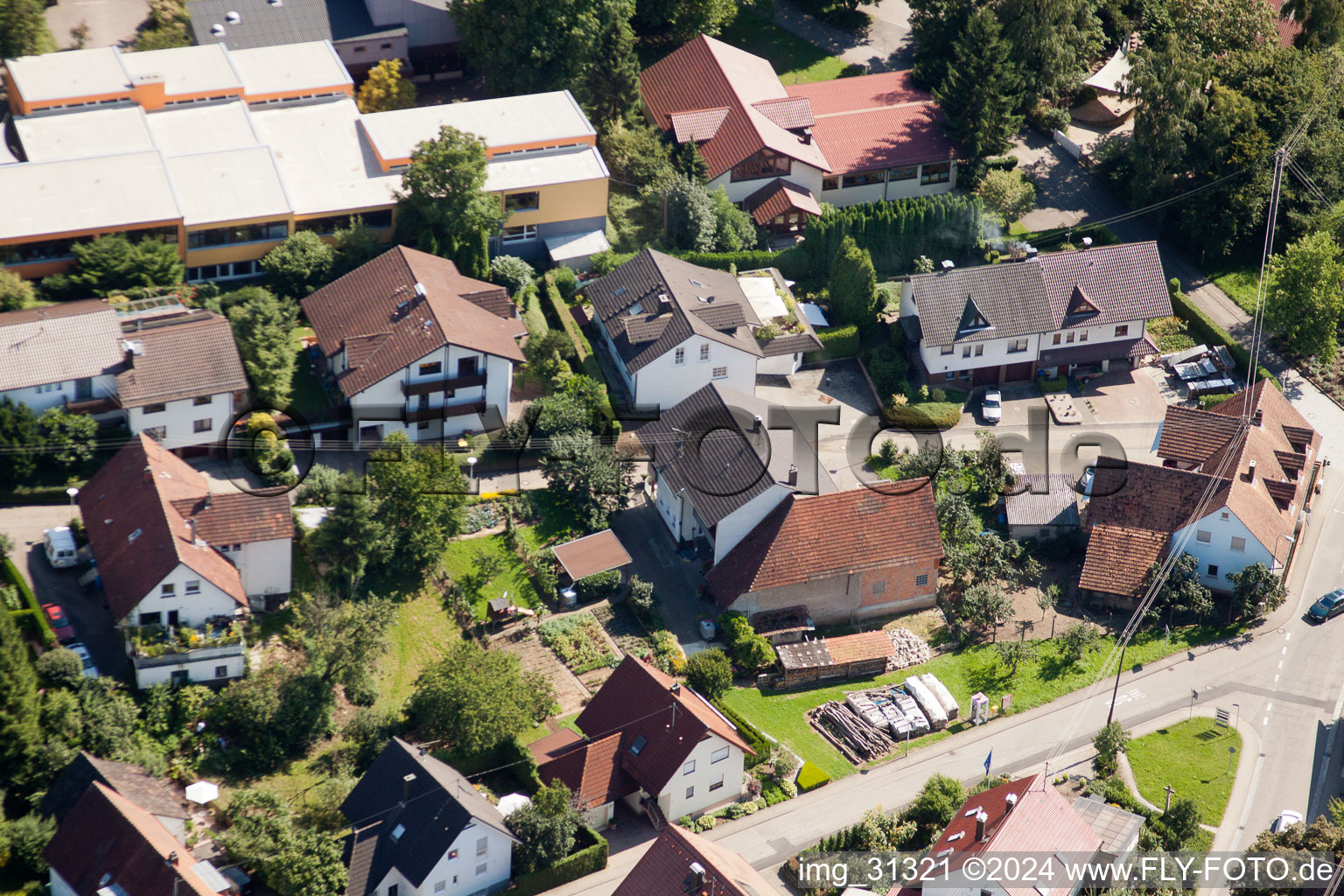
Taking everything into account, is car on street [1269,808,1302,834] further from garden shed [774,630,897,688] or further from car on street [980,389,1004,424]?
car on street [980,389,1004,424]

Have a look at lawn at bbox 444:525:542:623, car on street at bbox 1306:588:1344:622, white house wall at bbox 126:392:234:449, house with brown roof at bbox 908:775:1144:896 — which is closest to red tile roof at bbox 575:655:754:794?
lawn at bbox 444:525:542:623

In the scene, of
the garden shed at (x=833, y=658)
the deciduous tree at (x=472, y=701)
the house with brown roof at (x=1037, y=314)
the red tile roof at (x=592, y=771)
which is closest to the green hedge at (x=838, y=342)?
the house with brown roof at (x=1037, y=314)

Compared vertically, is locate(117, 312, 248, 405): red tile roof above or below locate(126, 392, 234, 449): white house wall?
above

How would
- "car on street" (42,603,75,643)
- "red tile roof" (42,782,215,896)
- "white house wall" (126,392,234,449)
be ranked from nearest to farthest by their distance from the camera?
"red tile roof" (42,782,215,896) < "car on street" (42,603,75,643) < "white house wall" (126,392,234,449)

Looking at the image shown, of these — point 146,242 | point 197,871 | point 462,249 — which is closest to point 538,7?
point 462,249

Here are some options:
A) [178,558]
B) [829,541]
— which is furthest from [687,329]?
[178,558]

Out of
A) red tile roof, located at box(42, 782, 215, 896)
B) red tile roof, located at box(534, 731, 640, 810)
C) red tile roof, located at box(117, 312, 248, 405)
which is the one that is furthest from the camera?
red tile roof, located at box(117, 312, 248, 405)

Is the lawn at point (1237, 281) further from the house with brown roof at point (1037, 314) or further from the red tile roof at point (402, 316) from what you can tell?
the red tile roof at point (402, 316)
